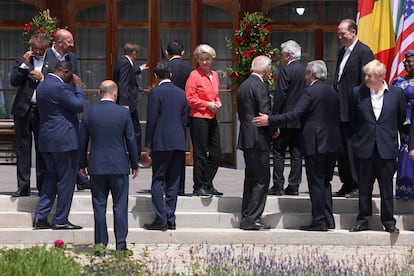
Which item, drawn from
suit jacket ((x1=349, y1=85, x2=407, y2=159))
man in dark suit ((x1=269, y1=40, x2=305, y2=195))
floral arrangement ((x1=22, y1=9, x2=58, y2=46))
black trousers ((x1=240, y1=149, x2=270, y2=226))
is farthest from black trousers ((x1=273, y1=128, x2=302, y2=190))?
floral arrangement ((x1=22, y1=9, x2=58, y2=46))

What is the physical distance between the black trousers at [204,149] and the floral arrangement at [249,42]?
12.3 ft

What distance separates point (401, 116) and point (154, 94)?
104 inches

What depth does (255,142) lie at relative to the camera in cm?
1168

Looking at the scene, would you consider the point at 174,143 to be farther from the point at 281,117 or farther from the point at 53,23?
the point at 53,23

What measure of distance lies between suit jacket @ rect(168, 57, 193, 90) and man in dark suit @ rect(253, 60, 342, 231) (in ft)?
5.03

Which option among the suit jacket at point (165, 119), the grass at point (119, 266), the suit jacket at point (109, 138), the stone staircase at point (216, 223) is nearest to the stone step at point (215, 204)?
the stone staircase at point (216, 223)

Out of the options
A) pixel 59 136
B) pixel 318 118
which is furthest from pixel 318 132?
pixel 59 136

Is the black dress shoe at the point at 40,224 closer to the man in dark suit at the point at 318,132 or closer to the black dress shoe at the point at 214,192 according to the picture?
the black dress shoe at the point at 214,192

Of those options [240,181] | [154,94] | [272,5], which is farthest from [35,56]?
[272,5]

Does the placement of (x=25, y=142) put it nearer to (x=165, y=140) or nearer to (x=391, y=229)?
(x=165, y=140)

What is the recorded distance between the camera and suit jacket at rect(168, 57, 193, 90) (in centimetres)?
1277

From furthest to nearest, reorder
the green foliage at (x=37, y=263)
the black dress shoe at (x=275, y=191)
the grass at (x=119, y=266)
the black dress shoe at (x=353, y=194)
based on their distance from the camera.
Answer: the black dress shoe at (x=275, y=191)
the black dress shoe at (x=353, y=194)
the grass at (x=119, y=266)
the green foliage at (x=37, y=263)

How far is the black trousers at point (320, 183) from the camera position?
11727mm

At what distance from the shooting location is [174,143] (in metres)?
11.6
